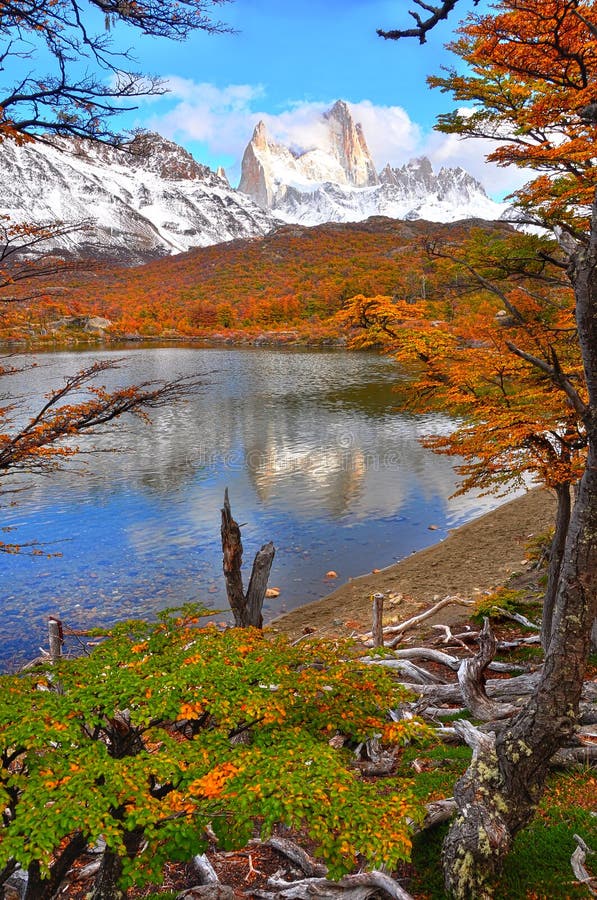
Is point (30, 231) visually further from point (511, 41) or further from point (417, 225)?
point (417, 225)

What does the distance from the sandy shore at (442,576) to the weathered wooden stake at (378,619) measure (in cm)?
237

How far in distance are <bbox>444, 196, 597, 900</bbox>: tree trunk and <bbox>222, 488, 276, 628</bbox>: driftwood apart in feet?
21.6

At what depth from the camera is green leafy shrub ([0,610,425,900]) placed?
367cm

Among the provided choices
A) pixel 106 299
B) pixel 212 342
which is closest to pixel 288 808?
pixel 212 342

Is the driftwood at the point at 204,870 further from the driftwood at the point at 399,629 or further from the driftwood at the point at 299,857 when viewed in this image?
the driftwood at the point at 399,629

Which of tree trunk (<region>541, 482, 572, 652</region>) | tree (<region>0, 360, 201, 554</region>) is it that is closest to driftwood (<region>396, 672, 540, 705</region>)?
tree trunk (<region>541, 482, 572, 652</region>)

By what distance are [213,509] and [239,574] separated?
13.4m

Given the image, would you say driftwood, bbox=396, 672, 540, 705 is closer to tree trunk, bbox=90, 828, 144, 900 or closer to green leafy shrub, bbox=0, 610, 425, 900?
green leafy shrub, bbox=0, 610, 425, 900

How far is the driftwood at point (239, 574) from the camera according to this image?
11000 millimetres

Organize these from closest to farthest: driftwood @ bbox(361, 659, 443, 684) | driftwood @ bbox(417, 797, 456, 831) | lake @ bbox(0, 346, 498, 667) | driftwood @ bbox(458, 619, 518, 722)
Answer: driftwood @ bbox(417, 797, 456, 831) → driftwood @ bbox(458, 619, 518, 722) → driftwood @ bbox(361, 659, 443, 684) → lake @ bbox(0, 346, 498, 667)

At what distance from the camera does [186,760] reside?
14.1ft

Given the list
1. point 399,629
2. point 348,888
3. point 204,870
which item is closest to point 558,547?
point 399,629

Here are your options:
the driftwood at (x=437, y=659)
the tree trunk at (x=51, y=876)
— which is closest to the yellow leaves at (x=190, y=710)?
the tree trunk at (x=51, y=876)

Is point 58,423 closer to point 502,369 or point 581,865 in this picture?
point 502,369
